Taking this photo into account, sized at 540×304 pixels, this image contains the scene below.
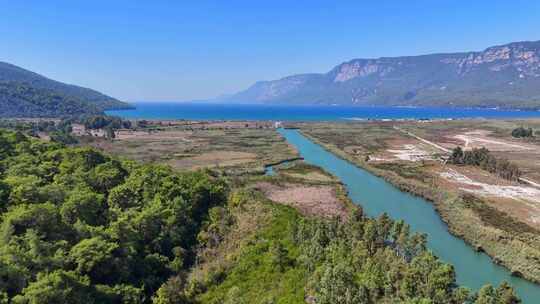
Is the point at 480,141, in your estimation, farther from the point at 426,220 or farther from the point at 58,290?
the point at 58,290

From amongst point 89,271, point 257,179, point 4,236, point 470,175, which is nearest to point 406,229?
point 89,271

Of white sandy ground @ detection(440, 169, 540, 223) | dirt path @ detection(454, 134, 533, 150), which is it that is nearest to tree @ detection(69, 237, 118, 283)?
white sandy ground @ detection(440, 169, 540, 223)

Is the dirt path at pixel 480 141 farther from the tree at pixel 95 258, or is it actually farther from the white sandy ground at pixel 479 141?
the tree at pixel 95 258

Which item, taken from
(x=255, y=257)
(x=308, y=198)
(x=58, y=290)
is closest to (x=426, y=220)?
(x=308, y=198)

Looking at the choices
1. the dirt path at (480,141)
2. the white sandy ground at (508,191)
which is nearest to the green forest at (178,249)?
the white sandy ground at (508,191)

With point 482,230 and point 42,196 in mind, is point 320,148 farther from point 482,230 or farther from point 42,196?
point 42,196

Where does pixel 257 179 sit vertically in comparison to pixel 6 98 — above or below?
below
